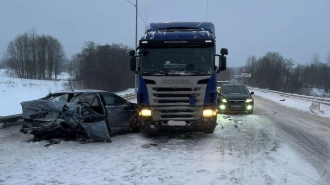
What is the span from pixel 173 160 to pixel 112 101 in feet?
13.1

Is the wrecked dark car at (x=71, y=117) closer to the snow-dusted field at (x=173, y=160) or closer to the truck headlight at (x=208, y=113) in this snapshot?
the snow-dusted field at (x=173, y=160)

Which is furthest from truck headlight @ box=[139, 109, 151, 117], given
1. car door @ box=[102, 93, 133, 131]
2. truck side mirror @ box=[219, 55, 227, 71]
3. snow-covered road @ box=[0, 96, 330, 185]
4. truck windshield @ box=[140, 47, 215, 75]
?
truck side mirror @ box=[219, 55, 227, 71]

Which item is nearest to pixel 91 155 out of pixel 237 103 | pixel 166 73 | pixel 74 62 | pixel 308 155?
→ pixel 166 73

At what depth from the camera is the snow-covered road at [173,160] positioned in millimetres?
5664

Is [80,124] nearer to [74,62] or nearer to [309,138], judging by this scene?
[309,138]

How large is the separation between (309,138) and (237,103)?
692 centimetres

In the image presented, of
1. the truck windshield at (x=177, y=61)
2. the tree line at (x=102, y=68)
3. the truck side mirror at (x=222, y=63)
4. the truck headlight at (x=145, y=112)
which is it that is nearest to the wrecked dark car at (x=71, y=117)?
the truck headlight at (x=145, y=112)

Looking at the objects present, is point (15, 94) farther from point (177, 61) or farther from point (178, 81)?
point (178, 81)

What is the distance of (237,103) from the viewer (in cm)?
1678

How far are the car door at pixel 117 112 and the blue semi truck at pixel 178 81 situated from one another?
0.92 m

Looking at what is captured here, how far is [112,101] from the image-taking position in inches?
405

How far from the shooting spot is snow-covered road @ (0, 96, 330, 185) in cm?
566

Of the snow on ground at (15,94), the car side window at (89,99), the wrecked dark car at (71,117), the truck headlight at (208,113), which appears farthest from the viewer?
the snow on ground at (15,94)

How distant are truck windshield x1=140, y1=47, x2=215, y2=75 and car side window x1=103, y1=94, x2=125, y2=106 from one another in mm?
1592
